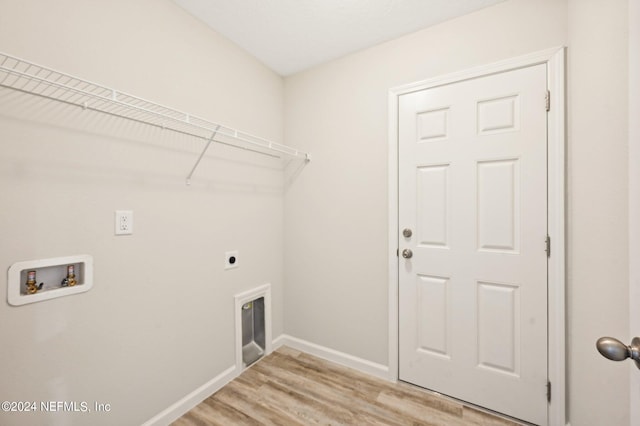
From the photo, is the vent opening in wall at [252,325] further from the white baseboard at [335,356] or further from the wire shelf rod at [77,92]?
the wire shelf rod at [77,92]

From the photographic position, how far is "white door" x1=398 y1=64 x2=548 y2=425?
4.81 ft

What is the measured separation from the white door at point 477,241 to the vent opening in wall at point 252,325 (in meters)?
1.06

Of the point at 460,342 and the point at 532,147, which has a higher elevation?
the point at 532,147

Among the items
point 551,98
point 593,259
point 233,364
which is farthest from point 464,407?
point 551,98

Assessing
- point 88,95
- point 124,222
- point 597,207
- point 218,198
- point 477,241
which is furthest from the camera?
point 218,198

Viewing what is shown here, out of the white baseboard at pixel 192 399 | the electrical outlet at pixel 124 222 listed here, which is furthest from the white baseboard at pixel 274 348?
the electrical outlet at pixel 124 222

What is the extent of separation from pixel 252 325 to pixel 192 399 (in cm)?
62

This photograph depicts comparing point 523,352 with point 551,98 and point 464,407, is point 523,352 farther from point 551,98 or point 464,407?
point 551,98

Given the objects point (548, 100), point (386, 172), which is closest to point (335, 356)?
point (386, 172)

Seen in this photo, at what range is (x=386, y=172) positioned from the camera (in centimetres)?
188

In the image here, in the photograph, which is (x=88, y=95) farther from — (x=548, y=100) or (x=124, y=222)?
(x=548, y=100)

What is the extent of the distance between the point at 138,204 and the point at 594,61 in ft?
7.38

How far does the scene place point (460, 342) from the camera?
5.46 feet

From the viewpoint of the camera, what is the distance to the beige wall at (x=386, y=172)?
106cm
